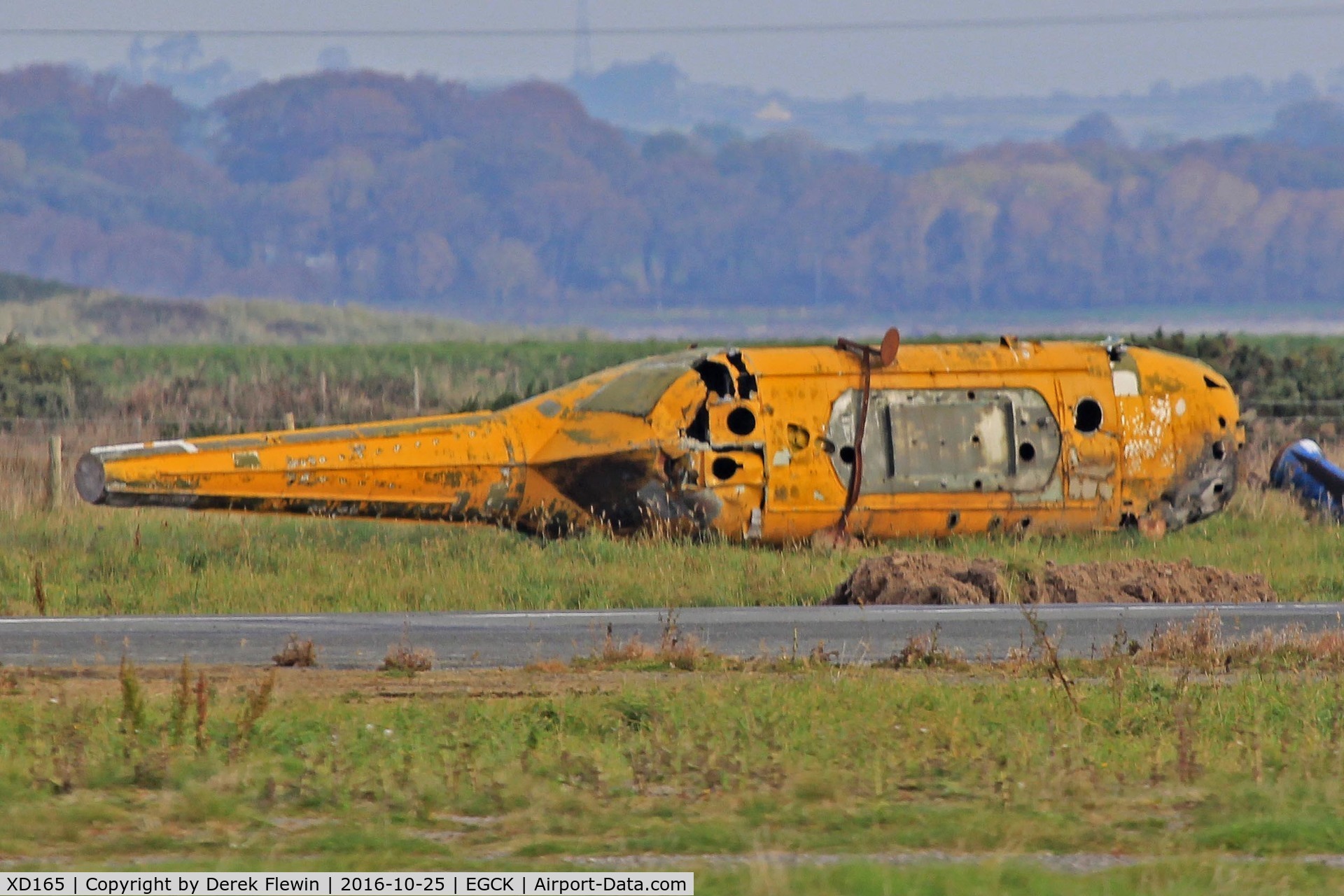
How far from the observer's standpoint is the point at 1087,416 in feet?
85.0

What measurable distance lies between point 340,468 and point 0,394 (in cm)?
2933

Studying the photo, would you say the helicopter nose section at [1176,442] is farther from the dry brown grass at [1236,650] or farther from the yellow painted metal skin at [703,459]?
the dry brown grass at [1236,650]

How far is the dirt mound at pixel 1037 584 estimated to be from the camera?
21.1 m

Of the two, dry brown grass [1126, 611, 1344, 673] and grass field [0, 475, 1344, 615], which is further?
grass field [0, 475, 1344, 615]

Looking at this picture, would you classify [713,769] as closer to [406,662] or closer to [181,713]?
[181,713]

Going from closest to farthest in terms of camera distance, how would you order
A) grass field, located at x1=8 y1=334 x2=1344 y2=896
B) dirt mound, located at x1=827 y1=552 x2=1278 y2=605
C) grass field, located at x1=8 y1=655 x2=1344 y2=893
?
grass field, located at x1=8 y1=334 x2=1344 y2=896 → grass field, located at x1=8 y1=655 x2=1344 y2=893 → dirt mound, located at x1=827 y1=552 x2=1278 y2=605

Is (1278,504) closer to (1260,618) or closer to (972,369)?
(972,369)

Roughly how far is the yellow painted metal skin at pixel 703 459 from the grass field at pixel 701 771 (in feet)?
26.6

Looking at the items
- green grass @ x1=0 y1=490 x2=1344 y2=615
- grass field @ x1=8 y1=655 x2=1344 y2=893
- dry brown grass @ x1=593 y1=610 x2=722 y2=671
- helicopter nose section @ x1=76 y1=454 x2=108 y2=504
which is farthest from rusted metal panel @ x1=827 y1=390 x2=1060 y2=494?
grass field @ x1=8 y1=655 x2=1344 y2=893

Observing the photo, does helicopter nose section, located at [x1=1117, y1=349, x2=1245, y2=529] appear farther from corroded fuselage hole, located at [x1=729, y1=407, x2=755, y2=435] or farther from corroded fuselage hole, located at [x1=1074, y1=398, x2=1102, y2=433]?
corroded fuselage hole, located at [x1=729, y1=407, x2=755, y2=435]

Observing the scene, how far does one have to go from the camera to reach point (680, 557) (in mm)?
23609

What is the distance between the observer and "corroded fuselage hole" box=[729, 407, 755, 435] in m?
25.0

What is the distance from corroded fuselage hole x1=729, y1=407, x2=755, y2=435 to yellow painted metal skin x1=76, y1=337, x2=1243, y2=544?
0.08ft

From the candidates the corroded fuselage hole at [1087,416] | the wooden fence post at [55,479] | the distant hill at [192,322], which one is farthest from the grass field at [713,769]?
the distant hill at [192,322]
